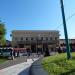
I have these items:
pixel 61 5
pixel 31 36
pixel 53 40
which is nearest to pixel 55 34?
pixel 53 40

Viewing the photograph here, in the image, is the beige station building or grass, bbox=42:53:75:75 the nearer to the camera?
grass, bbox=42:53:75:75

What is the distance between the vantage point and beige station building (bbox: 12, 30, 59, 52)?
123 m

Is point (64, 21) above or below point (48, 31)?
below

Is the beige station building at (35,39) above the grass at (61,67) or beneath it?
above

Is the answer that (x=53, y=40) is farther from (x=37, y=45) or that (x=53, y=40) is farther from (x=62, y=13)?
(x=62, y=13)

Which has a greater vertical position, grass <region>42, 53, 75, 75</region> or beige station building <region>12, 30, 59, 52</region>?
beige station building <region>12, 30, 59, 52</region>

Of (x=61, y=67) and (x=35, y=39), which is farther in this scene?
(x=35, y=39)

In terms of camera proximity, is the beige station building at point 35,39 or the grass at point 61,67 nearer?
the grass at point 61,67

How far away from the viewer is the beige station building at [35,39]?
12319 cm

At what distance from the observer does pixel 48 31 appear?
416 feet

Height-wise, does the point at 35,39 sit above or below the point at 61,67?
above

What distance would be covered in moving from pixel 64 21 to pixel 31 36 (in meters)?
102

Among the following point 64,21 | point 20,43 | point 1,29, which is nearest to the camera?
point 64,21

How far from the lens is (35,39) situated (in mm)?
125062
